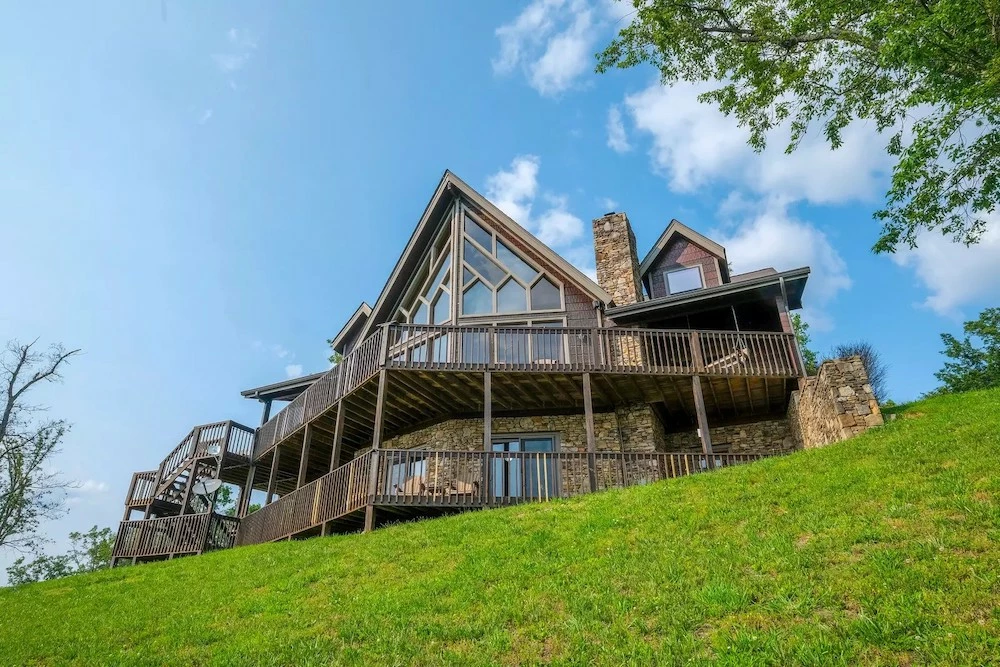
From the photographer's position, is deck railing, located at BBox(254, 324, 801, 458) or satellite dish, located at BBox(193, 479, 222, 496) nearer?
deck railing, located at BBox(254, 324, 801, 458)

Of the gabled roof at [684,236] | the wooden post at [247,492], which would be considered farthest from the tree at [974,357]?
the wooden post at [247,492]

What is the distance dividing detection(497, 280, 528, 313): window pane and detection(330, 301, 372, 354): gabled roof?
585 cm

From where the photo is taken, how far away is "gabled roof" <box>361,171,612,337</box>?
19.2 m

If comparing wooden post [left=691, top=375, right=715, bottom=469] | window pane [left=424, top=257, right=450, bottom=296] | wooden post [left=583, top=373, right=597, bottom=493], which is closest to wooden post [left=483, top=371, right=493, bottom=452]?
wooden post [left=583, top=373, right=597, bottom=493]

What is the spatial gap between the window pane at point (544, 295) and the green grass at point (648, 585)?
26.9ft

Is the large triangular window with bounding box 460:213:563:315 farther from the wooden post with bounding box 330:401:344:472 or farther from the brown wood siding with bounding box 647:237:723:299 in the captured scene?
the wooden post with bounding box 330:401:344:472

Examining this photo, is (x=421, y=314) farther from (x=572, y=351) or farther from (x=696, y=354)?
(x=696, y=354)

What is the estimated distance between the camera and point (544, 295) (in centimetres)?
1942

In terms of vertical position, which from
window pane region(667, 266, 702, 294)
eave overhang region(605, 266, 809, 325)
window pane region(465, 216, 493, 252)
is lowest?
eave overhang region(605, 266, 809, 325)

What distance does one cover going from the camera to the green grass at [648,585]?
5465mm

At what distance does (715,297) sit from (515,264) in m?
5.95

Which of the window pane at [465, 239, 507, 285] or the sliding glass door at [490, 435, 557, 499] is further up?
the window pane at [465, 239, 507, 285]

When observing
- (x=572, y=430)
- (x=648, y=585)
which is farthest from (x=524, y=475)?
(x=648, y=585)

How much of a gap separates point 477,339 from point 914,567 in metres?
11.6
